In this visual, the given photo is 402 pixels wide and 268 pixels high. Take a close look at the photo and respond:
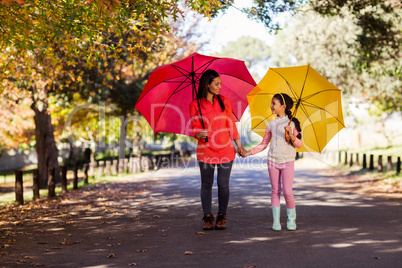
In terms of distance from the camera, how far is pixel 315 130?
777 cm

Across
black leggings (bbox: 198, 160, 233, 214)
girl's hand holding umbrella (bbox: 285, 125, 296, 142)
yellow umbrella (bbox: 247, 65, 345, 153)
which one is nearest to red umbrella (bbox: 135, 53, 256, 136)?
yellow umbrella (bbox: 247, 65, 345, 153)

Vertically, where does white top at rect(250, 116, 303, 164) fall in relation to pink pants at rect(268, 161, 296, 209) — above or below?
above

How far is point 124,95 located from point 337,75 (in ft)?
47.4

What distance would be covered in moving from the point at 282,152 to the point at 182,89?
6.34ft

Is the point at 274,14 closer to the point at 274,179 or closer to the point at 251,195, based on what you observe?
the point at 251,195

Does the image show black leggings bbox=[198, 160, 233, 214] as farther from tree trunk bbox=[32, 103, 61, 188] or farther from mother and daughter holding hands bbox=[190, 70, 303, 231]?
tree trunk bbox=[32, 103, 61, 188]

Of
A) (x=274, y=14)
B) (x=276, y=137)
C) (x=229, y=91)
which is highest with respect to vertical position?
(x=274, y=14)

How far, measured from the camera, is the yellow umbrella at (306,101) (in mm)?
7449

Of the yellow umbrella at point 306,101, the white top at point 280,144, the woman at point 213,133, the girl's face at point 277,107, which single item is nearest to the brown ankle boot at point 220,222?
the woman at point 213,133

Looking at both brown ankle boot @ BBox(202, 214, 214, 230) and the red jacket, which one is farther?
brown ankle boot @ BBox(202, 214, 214, 230)

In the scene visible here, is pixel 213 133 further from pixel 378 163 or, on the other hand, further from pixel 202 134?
pixel 378 163

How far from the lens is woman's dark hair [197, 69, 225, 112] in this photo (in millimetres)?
7137

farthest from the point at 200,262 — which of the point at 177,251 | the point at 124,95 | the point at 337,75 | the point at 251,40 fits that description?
the point at 251,40

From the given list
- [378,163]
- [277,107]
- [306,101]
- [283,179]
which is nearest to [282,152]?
[283,179]
